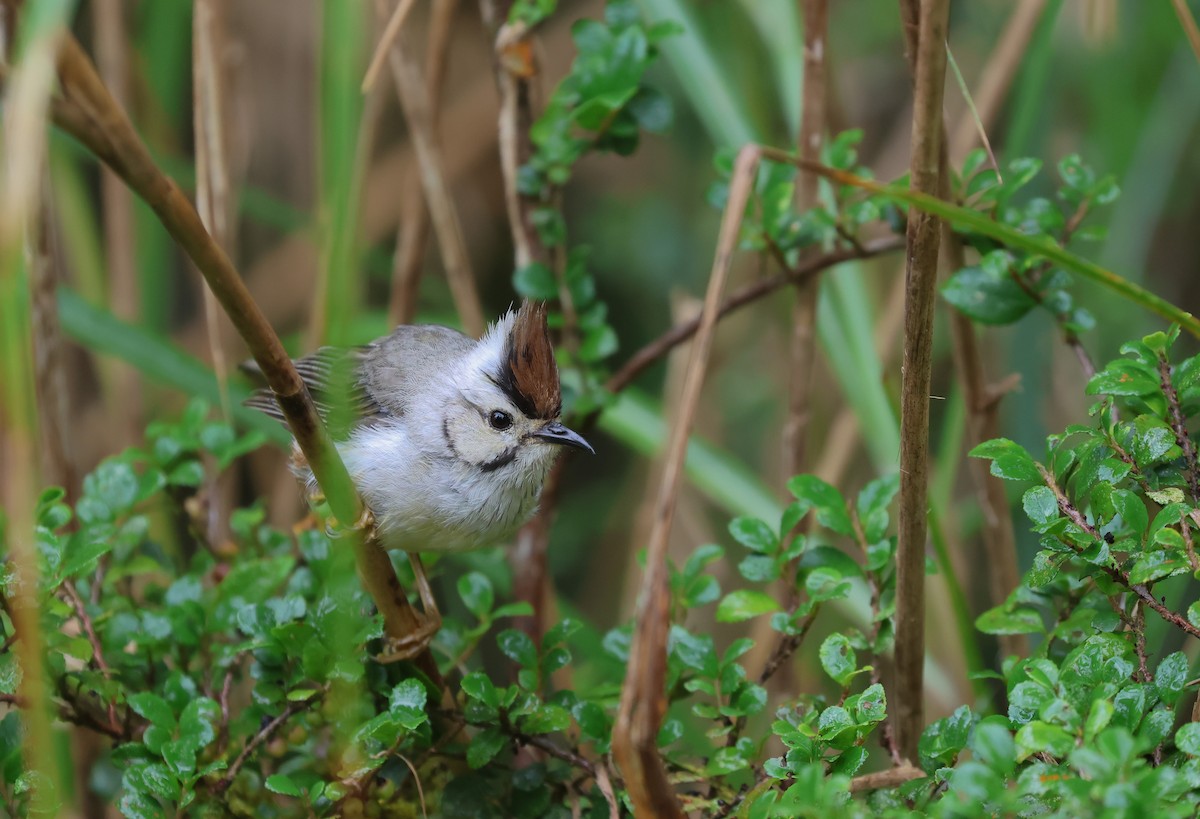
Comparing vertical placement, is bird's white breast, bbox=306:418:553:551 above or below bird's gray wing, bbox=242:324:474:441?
below

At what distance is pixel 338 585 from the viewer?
158cm

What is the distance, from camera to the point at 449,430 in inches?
109

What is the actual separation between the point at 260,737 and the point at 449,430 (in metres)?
1.04

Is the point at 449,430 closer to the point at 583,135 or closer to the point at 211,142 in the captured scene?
the point at 583,135

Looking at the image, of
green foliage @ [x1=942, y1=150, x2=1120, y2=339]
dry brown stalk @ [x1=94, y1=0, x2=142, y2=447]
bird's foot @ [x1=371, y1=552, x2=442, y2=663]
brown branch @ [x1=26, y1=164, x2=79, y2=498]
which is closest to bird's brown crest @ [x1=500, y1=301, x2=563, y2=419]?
bird's foot @ [x1=371, y1=552, x2=442, y2=663]

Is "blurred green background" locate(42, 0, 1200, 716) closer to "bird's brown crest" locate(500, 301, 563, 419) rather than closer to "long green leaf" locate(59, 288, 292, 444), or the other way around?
"long green leaf" locate(59, 288, 292, 444)

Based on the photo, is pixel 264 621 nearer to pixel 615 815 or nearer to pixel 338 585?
pixel 338 585

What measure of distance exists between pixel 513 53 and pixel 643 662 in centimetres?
170

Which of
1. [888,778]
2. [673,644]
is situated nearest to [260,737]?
[673,644]

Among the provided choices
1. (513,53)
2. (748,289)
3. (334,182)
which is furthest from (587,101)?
(334,182)

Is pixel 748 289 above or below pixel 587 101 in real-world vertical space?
below

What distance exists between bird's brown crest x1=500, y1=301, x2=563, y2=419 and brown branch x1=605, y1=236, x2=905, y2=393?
0.13 meters

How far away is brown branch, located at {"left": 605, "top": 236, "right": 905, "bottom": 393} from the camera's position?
2387 mm

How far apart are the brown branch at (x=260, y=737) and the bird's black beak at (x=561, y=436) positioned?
0.91 meters
